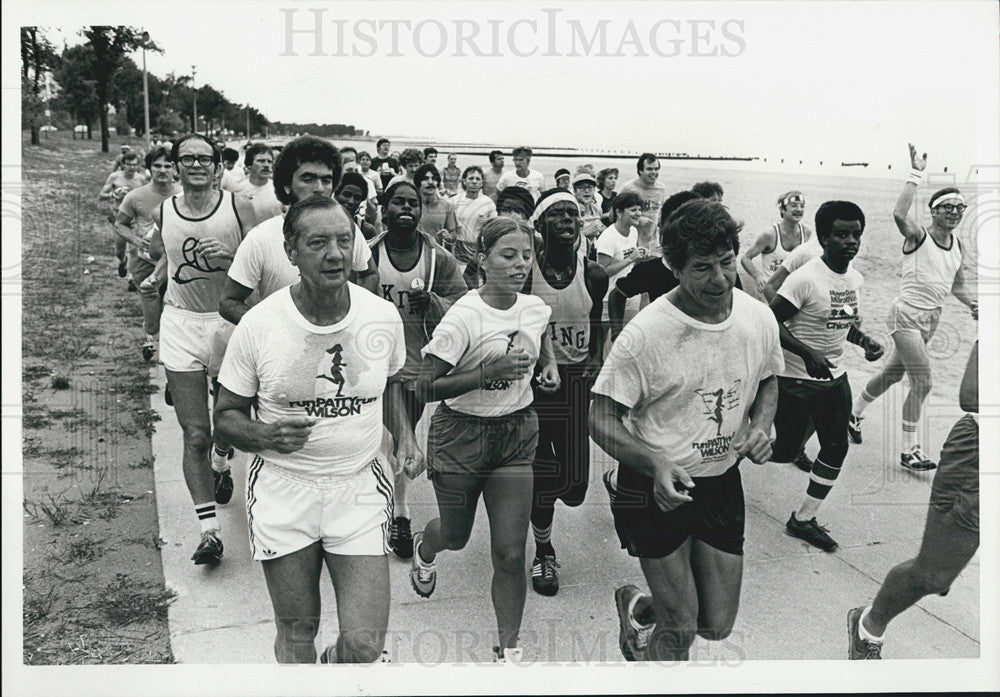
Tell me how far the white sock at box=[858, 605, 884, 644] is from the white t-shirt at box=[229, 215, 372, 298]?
274cm

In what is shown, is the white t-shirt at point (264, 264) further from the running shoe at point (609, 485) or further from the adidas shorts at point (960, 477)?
the adidas shorts at point (960, 477)

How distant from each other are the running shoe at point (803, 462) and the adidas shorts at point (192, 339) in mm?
2734

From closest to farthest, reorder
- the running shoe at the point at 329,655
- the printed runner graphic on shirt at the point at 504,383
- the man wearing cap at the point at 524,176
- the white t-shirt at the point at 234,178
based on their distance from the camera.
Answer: the running shoe at the point at 329,655 < the printed runner graphic on shirt at the point at 504,383 < the man wearing cap at the point at 524,176 < the white t-shirt at the point at 234,178

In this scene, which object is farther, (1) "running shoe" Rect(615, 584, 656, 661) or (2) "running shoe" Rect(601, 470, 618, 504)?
(2) "running shoe" Rect(601, 470, 618, 504)

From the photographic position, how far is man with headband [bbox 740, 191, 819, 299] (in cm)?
426

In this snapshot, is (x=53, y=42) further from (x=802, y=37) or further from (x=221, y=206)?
(x=802, y=37)

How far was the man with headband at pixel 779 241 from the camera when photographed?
4.26 meters

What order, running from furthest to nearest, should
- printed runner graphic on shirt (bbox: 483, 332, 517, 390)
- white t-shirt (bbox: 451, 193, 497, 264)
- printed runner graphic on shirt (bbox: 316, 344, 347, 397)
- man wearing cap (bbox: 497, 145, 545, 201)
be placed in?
white t-shirt (bbox: 451, 193, 497, 264) → man wearing cap (bbox: 497, 145, 545, 201) → printed runner graphic on shirt (bbox: 483, 332, 517, 390) → printed runner graphic on shirt (bbox: 316, 344, 347, 397)

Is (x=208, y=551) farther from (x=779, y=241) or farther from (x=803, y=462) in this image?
(x=779, y=241)

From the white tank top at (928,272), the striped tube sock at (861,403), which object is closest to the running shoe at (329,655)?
the striped tube sock at (861,403)

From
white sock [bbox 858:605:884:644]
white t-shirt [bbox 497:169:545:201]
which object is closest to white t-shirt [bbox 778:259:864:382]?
white sock [bbox 858:605:884:644]

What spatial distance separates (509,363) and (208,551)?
1.60 meters

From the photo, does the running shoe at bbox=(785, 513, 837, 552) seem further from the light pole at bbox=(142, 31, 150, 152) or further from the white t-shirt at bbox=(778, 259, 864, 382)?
the light pole at bbox=(142, 31, 150, 152)

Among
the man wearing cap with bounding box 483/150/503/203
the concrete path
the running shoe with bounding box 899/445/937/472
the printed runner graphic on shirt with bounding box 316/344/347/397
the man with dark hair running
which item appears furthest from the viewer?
the man wearing cap with bounding box 483/150/503/203
